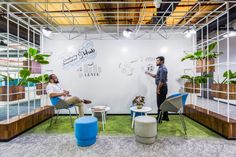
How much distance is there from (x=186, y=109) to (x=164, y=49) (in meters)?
2.06

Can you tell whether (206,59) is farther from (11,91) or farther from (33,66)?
(11,91)

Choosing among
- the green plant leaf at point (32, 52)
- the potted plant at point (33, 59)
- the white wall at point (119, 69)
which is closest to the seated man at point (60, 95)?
the potted plant at point (33, 59)

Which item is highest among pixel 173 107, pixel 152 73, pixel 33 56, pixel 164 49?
pixel 164 49

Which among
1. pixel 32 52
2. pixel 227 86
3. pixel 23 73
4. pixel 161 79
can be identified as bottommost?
pixel 227 86

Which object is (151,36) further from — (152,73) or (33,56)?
(33,56)

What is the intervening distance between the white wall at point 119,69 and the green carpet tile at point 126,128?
958 millimetres

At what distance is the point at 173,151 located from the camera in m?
2.58

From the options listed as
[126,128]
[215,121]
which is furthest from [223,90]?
[126,128]

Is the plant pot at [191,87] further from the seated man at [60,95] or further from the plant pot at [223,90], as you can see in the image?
the seated man at [60,95]

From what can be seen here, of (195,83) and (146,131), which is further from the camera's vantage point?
(195,83)

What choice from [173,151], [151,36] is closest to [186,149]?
[173,151]

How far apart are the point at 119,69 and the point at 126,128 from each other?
6.56 ft

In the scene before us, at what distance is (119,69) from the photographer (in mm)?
5004

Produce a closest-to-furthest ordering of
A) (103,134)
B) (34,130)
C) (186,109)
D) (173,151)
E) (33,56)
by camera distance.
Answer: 1. (173,151)
2. (103,134)
3. (34,130)
4. (33,56)
5. (186,109)
